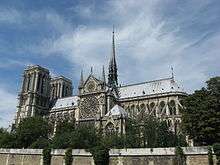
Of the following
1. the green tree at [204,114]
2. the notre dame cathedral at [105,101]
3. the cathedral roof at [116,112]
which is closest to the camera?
the green tree at [204,114]

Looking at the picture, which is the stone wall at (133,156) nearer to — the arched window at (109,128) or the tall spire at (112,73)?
the arched window at (109,128)

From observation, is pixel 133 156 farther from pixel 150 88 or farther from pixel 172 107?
pixel 150 88

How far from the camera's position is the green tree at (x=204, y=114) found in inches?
1176

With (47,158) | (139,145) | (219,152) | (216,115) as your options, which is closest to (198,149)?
(219,152)

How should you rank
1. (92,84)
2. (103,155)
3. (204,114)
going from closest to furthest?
(103,155) < (204,114) < (92,84)

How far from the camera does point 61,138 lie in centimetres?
3894

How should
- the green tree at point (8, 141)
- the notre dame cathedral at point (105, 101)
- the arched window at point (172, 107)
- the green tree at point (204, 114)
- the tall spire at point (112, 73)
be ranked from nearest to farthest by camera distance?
the green tree at point (204, 114) < the green tree at point (8, 141) < the notre dame cathedral at point (105, 101) < the arched window at point (172, 107) < the tall spire at point (112, 73)

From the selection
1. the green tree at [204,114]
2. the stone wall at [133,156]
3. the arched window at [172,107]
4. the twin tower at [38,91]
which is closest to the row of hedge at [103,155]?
the stone wall at [133,156]

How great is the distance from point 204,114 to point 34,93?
168 feet

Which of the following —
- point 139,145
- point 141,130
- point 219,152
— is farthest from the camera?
point 141,130

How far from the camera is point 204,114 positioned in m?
30.5

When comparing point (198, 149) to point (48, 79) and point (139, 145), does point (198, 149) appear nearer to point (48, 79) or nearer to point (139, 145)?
point (139, 145)

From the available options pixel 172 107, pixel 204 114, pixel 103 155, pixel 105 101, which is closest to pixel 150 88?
pixel 172 107

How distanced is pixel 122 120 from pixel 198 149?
2634 cm
